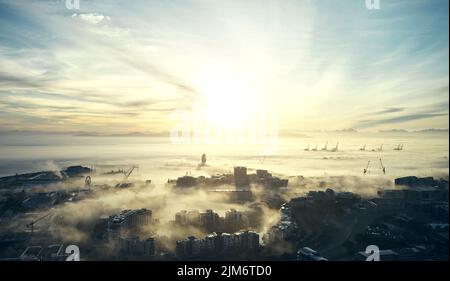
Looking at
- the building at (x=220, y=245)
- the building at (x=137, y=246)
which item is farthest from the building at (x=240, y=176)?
the building at (x=137, y=246)

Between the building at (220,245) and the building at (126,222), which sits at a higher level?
the building at (126,222)

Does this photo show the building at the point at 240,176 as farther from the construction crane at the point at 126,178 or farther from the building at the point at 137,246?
the building at the point at 137,246

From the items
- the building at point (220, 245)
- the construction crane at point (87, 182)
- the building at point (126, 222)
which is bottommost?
Answer: the building at point (220, 245)

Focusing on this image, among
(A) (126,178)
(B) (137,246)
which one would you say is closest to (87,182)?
(A) (126,178)

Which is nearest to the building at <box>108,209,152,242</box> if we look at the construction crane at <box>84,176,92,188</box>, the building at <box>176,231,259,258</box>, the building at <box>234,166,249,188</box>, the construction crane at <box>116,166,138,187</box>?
the building at <box>176,231,259,258</box>

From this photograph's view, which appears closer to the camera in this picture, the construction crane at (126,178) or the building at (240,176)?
the construction crane at (126,178)

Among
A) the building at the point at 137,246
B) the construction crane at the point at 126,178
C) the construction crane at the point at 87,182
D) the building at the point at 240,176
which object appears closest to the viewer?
the building at the point at 137,246

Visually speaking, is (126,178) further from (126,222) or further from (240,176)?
(126,222)

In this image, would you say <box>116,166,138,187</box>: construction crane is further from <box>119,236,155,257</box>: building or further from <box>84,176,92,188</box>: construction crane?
<box>119,236,155,257</box>: building

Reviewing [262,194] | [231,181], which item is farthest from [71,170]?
[262,194]
